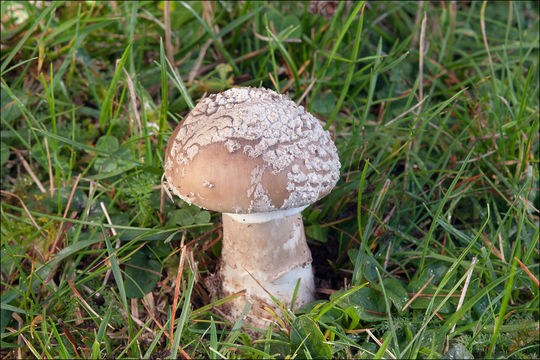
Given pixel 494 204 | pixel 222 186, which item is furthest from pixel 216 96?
pixel 494 204

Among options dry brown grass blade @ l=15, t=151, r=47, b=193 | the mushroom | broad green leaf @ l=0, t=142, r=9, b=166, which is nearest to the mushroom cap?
the mushroom

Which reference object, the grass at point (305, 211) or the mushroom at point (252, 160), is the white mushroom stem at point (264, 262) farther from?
the grass at point (305, 211)

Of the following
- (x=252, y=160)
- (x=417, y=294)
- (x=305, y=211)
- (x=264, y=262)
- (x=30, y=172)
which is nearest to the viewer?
(x=252, y=160)

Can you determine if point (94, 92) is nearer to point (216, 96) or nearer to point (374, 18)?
point (216, 96)

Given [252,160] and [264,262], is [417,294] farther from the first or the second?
[252,160]

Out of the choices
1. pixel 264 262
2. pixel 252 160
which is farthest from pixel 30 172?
pixel 252 160
